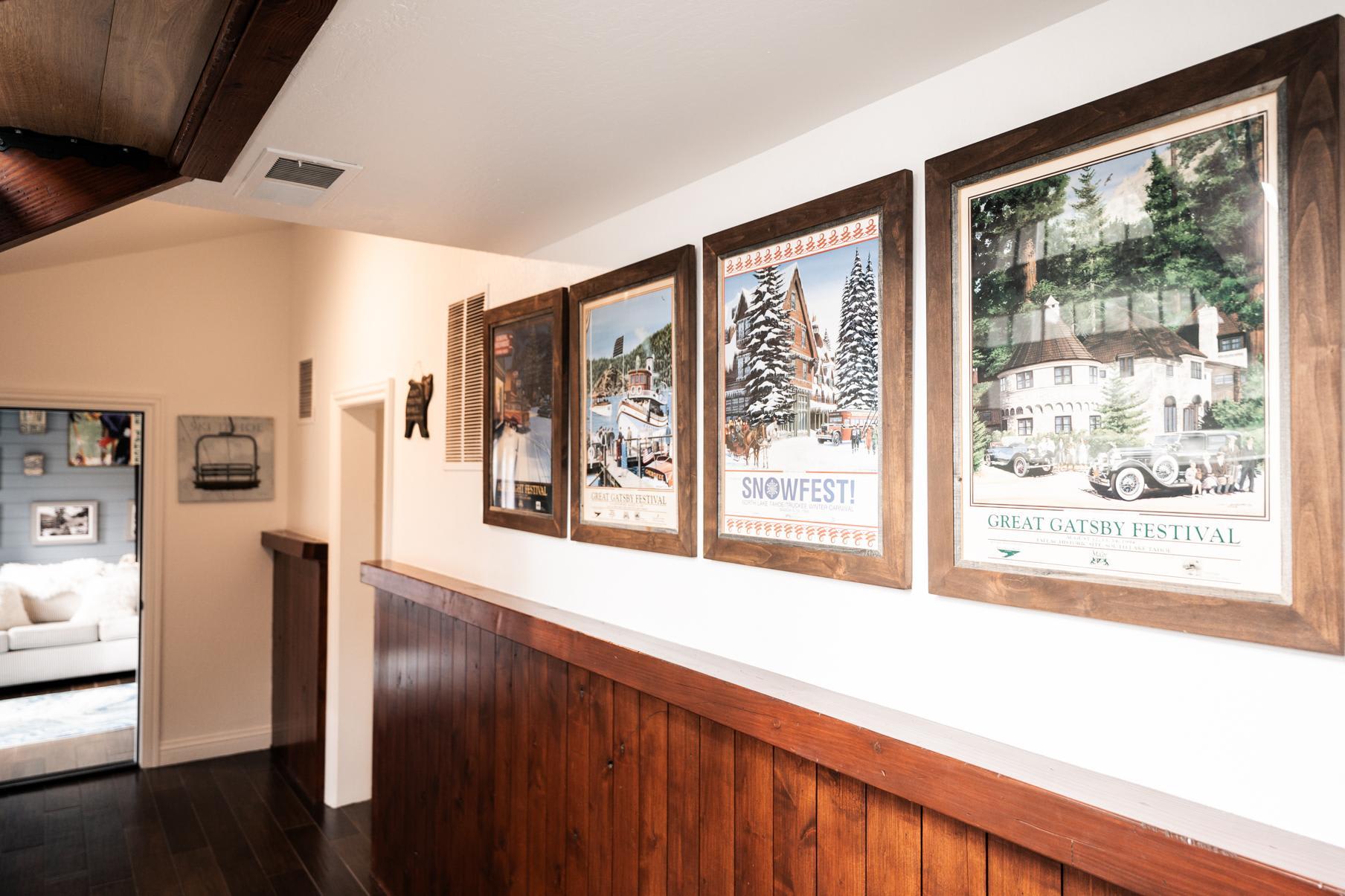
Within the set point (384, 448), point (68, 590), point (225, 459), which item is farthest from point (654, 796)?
point (68, 590)

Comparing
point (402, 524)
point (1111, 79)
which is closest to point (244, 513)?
point (402, 524)

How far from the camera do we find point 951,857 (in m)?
1.20

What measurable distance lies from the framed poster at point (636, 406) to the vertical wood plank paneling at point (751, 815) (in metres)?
0.46

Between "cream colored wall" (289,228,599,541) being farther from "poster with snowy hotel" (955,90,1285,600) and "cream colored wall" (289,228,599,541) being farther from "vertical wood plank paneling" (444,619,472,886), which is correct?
"poster with snowy hotel" (955,90,1285,600)

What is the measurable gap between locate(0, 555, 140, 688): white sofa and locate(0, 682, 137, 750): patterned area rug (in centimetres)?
20

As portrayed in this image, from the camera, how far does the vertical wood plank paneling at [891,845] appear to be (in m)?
1.25

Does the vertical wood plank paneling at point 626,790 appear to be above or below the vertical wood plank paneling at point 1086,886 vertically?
below

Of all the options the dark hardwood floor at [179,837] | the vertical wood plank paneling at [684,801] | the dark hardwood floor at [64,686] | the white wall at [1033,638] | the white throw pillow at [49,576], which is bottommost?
the dark hardwood floor at [179,837]

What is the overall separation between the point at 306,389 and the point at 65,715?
2.92 m

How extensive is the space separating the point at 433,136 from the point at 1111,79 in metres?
1.23

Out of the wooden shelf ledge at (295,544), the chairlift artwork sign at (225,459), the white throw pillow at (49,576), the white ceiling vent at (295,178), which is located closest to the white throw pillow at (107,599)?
the white throw pillow at (49,576)

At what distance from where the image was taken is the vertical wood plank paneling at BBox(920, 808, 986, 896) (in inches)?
45.9

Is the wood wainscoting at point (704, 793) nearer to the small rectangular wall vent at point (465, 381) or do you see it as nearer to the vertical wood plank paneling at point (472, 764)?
the vertical wood plank paneling at point (472, 764)

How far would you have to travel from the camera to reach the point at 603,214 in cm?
217
